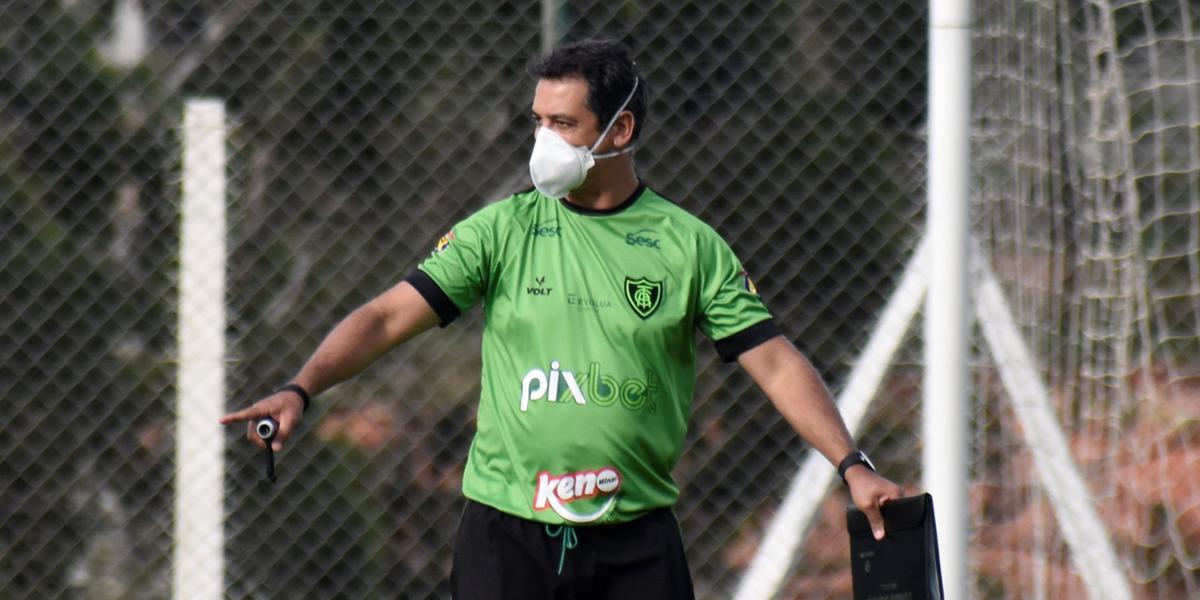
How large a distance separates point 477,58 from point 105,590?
2166 mm

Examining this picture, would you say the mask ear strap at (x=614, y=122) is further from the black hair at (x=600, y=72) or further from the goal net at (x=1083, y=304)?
the goal net at (x=1083, y=304)

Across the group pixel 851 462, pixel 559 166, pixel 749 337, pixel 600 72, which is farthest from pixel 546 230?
pixel 851 462

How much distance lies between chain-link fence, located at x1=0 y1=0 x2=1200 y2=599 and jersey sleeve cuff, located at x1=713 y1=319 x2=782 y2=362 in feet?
6.74

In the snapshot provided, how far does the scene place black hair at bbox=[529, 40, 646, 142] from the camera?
3.50 metres

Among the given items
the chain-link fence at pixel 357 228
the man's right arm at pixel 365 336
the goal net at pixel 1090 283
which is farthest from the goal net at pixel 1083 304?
the man's right arm at pixel 365 336

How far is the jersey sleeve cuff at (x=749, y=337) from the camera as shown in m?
3.46

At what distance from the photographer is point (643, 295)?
11.1 ft

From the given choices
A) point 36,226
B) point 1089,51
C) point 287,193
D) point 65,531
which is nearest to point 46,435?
point 65,531

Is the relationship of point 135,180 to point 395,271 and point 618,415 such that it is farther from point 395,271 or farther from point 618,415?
point 618,415

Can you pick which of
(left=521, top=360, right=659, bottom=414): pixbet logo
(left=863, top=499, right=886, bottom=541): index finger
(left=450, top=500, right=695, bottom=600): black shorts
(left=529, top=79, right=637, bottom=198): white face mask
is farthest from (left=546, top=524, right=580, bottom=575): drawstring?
(left=529, top=79, right=637, bottom=198): white face mask

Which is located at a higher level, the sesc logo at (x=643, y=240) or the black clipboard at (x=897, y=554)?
the sesc logo at (x=643, y=240)

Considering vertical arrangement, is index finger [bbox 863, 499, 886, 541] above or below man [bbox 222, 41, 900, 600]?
below

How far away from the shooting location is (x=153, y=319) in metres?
5.70

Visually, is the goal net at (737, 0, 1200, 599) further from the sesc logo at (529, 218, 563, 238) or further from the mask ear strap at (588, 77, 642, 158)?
the sesc logo at (529, 218, 563, 238)
